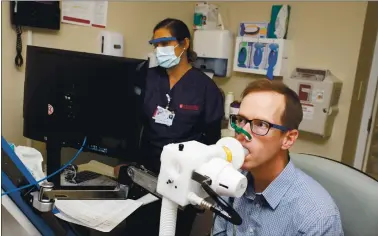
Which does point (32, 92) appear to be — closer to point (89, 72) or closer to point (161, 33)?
point (89, 72)

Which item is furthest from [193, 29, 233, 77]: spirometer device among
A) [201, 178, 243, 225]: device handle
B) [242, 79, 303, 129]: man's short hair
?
[201, 178, 243, 225]: device handle

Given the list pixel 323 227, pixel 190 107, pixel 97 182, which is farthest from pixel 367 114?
pixel 97 182

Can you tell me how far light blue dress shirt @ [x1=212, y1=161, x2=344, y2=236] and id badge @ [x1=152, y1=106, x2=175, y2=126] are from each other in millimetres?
837

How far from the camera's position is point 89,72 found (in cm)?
137

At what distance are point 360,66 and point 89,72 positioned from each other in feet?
6.26

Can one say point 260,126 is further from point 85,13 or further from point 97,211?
point 85,13

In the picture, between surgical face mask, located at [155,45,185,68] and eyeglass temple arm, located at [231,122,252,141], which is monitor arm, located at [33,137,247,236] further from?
surgical face mask, located at [155,45,185,68]

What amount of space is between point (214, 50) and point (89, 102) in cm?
162

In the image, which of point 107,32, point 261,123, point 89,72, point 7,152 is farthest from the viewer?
point 107,32

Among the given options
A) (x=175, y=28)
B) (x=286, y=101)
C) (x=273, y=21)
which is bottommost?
(x=286, y=101)

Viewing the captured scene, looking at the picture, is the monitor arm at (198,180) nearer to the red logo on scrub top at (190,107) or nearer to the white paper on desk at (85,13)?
the red logo on scrub top at (190,107)

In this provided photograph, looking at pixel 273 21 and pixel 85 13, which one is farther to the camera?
pixel 273 21

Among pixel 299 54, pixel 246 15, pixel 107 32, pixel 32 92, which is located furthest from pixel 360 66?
pixel 32 92

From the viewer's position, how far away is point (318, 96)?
7.99 feet
